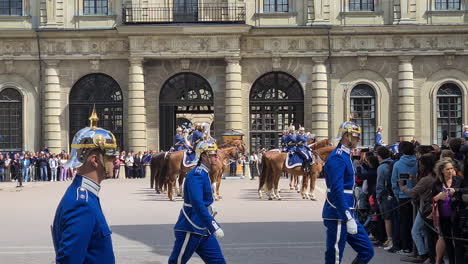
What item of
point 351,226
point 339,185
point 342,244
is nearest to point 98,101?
point 339,185

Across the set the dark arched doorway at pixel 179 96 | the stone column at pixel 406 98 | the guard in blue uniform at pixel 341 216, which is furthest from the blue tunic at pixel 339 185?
the dark arched doorway at pixel 179 96

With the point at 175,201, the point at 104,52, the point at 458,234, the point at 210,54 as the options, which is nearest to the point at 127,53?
the point at 104,52

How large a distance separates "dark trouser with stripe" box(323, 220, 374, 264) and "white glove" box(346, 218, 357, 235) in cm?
17

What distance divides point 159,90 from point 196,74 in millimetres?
2167

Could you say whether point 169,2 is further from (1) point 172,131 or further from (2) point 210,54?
(1) point 172,131

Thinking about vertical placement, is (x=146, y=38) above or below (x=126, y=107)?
above

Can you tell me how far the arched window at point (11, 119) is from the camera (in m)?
44.6

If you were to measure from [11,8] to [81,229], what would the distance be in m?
40.7

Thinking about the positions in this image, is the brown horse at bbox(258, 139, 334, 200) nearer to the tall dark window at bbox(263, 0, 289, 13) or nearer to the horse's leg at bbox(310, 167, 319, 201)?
the horse's leg at bbox(310, 167, 319, 201)

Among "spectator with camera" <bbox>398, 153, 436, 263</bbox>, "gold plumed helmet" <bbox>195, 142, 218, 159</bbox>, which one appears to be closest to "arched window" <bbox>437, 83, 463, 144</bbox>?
"spectator with camera" <bbox>398, 153, 436, 263</bbox>

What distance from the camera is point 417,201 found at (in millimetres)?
13852

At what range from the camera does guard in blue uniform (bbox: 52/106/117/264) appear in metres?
6.09

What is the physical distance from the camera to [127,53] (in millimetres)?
44062

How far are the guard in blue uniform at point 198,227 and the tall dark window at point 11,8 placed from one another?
120ft
